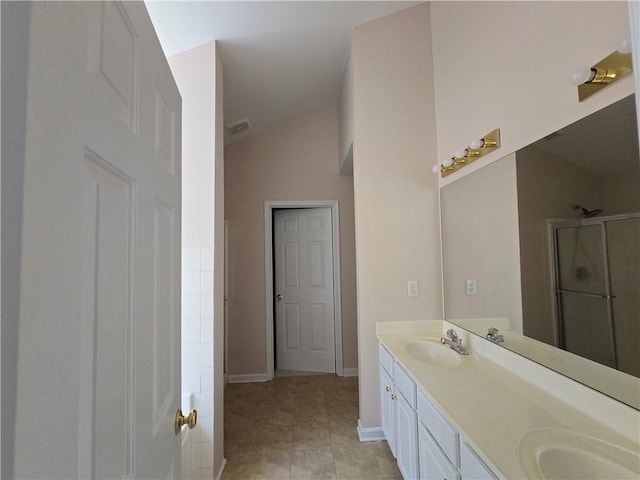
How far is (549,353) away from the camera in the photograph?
1.26m

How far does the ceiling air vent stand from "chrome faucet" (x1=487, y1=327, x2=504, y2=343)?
2.75 metres

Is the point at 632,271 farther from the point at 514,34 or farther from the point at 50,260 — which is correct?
the point at 50,260

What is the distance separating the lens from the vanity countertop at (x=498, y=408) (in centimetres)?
90

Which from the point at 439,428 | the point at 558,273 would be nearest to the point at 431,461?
the point at 439,428

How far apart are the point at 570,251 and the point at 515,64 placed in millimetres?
934

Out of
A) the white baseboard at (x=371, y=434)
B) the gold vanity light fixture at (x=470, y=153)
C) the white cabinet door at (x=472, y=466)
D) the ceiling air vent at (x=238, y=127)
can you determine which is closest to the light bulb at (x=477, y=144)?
the gold vanity light fixture at (x=470, y=153)

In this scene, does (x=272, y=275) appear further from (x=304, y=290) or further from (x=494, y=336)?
(x=494, y=336)

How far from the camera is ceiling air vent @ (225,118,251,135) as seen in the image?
117 inches

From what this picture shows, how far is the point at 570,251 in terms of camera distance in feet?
3.86

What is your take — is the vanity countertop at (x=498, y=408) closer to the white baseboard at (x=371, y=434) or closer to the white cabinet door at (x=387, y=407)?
the white cabinet door at (x=387, y=407)

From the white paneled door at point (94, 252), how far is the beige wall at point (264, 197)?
8.56ft

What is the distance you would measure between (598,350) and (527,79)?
117 centimetres

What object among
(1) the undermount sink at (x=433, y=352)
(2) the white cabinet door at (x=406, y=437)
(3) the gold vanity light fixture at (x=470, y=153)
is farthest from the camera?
(1) the undermount sink at (x=433, y=352)

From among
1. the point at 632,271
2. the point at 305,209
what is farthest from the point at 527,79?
the point at 305,209
